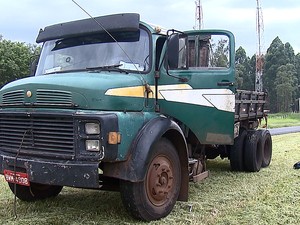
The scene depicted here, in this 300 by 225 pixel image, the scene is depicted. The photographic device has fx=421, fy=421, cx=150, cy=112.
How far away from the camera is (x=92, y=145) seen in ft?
14.0

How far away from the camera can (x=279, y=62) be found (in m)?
64.1

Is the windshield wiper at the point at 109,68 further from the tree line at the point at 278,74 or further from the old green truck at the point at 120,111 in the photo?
the tree line at the point at 278,74

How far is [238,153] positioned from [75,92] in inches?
181

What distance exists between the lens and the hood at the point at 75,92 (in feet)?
14.5

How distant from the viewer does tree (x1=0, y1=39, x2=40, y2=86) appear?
1375 inches

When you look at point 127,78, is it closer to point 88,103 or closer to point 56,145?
point 88,103

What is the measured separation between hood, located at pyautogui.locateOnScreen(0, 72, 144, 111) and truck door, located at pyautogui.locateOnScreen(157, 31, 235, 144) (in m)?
0.73

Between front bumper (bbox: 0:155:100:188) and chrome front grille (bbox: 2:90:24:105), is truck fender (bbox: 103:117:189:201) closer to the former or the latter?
front bumper (bbox: 0:155:100:188)

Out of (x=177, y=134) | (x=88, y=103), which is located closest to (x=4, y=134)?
(x=88, y=103)

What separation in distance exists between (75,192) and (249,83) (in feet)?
193

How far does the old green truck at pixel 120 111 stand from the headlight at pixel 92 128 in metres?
0.01

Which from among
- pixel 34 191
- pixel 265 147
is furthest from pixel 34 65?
pixel 265 147

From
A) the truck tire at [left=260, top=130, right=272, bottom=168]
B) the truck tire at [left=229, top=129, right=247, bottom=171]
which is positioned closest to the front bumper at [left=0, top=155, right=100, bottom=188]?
the truck tire at [left=229, top=129, right=247, bottom=171]

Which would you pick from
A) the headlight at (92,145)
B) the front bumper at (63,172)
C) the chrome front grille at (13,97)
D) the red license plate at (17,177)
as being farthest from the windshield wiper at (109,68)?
the red license plate at (17,177)
